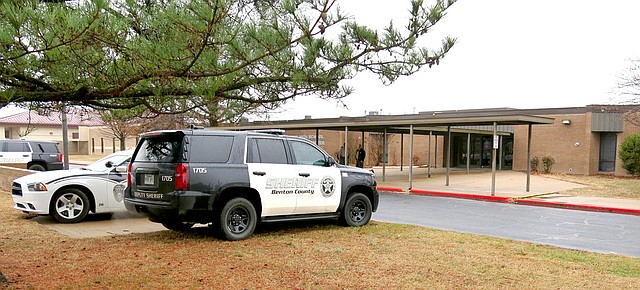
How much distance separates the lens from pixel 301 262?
6910mm

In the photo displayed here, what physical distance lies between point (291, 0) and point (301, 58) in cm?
103

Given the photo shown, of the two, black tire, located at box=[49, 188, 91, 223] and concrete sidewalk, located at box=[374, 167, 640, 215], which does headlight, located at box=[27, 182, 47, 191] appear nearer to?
black tire, located at box=[49, 188, 91, 223]

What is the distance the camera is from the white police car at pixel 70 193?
33.7ft

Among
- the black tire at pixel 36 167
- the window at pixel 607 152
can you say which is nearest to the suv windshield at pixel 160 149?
the black tire at pixel 36 167

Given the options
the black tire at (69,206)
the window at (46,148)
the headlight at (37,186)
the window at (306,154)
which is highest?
the window at (306,154)

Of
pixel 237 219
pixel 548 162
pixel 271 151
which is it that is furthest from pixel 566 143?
pixel 237 219

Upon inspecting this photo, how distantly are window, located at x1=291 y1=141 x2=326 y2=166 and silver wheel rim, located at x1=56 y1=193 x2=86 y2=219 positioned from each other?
456cm

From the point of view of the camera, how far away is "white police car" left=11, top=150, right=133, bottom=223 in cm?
1027

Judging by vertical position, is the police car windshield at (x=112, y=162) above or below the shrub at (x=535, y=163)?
above

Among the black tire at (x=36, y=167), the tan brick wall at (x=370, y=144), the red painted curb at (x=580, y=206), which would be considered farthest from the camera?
the tan brick wall at (x=370, y=144)

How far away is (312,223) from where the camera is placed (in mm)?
10477

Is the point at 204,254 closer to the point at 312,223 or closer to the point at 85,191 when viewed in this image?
the point at 312,223

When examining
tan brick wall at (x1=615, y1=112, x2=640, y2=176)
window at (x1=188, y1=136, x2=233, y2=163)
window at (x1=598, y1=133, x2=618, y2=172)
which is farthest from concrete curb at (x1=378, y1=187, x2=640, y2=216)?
window at (x1=598, y1=133, x2=618, y2=172)

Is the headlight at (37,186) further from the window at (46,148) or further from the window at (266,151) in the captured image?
the window at (46,148)
